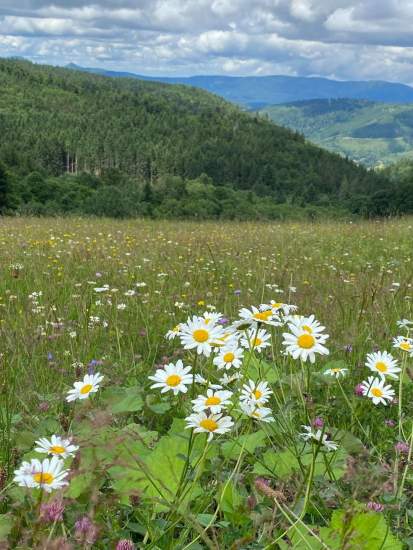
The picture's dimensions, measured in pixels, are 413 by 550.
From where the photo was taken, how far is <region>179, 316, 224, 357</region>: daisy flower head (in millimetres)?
1650

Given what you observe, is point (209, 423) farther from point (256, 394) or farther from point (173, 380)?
point (256, 394)

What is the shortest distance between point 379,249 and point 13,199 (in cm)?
3768

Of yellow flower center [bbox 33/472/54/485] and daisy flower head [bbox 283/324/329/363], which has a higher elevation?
daisy flower head [bbox 283/324/329/363]

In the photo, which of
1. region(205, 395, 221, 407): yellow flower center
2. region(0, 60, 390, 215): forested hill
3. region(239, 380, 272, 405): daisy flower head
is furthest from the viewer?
region(0, 60, 390, 215): forested hill

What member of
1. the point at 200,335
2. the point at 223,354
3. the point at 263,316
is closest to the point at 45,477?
the point at 200,335

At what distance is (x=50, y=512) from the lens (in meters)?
1.32

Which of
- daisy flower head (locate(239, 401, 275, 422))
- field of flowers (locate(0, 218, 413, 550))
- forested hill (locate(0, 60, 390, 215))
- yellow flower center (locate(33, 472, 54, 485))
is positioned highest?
yellow flower center (locate(33, 472, 54, 485))

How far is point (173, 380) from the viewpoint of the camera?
5.48ft

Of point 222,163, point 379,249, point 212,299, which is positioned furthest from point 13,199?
point 222,163

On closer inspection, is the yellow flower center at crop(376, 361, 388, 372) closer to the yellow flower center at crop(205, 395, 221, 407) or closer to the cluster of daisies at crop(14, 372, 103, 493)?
the yellow flower center at crop(205, 395, 221, 407)

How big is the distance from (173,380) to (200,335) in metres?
0.15

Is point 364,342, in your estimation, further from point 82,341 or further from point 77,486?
point 77,486

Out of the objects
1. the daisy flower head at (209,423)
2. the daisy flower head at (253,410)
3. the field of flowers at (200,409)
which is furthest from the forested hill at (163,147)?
the daisy flower head at (209,423)

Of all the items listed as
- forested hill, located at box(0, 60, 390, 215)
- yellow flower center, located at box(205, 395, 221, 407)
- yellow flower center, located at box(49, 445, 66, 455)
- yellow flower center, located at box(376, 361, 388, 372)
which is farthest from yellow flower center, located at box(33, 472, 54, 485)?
forested hill, located at box(0, 60, 390, 215)
